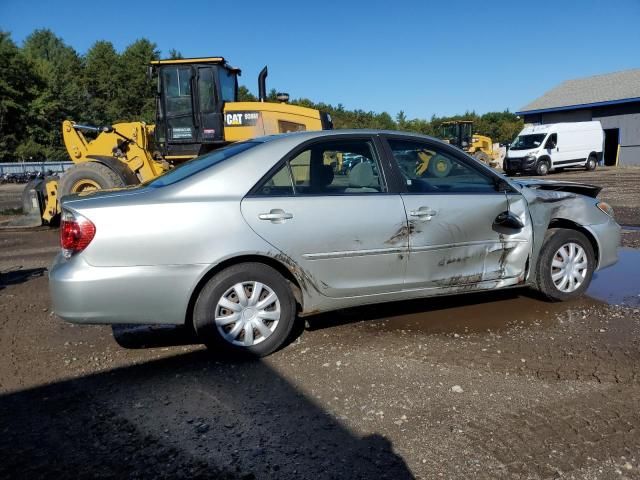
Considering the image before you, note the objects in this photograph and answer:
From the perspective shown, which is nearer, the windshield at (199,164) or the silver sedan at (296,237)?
the silver sedan at (296,237)

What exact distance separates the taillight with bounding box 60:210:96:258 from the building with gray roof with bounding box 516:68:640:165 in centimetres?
3572

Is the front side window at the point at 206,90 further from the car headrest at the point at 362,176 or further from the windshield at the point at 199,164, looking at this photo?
the car headrest at the point at 362,176

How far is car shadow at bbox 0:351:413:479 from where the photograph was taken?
8.66 feet

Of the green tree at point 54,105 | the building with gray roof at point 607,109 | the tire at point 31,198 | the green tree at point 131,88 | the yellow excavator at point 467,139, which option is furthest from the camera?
the green tree at point 131,88

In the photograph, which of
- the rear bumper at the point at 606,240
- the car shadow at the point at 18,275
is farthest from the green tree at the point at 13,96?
the rear bumper at the point at 606,240

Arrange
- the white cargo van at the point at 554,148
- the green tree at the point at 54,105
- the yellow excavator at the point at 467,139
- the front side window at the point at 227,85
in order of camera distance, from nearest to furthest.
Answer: the front side window at the point at 227,85
the white cargo van at the point at 554,148
the yellow excavator at the point at 467,139
the green tree at the point at 54,105

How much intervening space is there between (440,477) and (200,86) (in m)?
9.35

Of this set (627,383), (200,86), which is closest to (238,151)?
(627,383)

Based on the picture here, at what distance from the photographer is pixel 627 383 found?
3453mm

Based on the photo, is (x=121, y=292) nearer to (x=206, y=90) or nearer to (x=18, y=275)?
(x=18, y=275)

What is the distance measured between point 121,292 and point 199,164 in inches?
48.5

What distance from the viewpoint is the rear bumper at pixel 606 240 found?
5.19 m

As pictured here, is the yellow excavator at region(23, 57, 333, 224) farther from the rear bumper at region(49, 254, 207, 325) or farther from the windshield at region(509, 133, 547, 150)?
the windshield at region(509, 133, 547, 150)

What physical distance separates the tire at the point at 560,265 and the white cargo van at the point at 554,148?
892 inches
